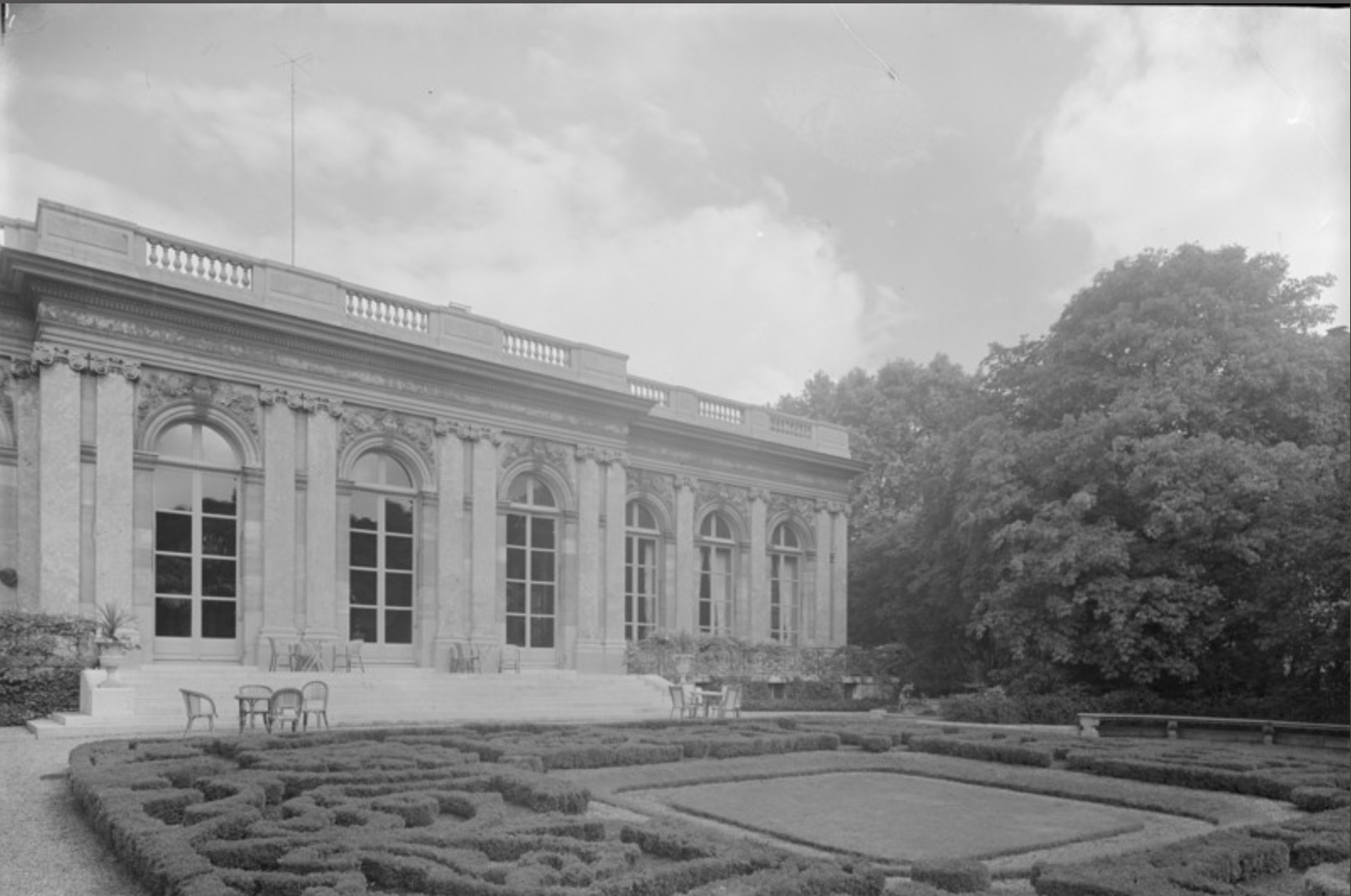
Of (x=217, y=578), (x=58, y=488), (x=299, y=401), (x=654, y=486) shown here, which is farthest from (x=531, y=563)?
(x=58, y=488)

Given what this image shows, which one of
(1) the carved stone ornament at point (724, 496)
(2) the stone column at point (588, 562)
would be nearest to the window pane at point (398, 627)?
(2) the stone column at point (588, 562)

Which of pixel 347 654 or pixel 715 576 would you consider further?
pixel 715 576

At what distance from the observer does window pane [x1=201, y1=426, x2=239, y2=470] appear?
57.7ft

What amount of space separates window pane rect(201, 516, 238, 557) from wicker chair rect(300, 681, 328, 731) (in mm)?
3505

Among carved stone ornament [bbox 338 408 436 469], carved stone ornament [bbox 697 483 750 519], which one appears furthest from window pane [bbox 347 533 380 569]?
carved stone ornament [bbox 697 483 750 519]

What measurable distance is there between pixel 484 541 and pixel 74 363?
7.94 meters

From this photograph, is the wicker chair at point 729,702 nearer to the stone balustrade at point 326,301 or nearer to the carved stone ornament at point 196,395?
the stone balustrade at point 326,301

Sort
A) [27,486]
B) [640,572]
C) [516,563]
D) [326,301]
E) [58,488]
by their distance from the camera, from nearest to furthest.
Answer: [58,488] < [27,486] < [326,301] < [516,563] < [640,572]

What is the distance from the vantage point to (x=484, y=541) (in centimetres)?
2072

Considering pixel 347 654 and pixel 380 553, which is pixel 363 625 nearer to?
pixel 347 654

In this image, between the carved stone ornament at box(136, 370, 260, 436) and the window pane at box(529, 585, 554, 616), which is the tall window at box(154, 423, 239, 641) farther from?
the window pane at box(529, 585, 554, 616)

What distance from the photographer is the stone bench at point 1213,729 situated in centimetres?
1468

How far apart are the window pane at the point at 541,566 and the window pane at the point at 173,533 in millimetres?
6967

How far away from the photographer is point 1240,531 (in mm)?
16672
